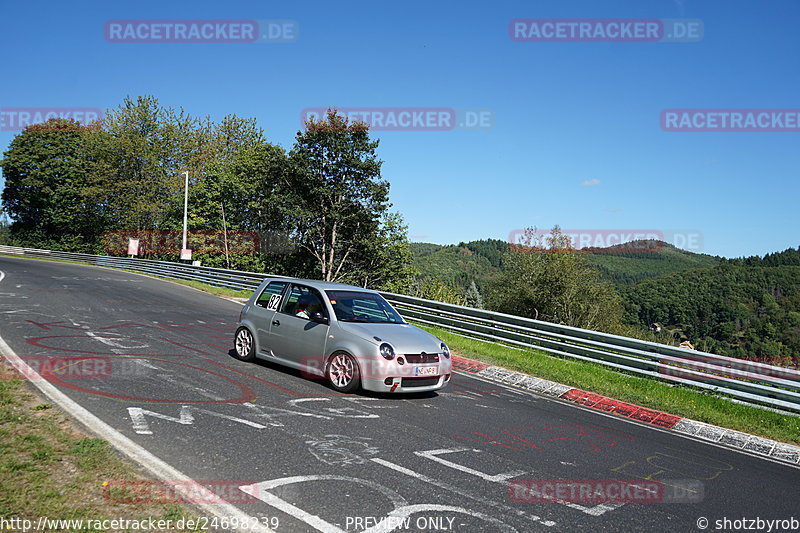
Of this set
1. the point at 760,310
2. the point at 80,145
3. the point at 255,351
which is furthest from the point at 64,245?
the point at 760,310

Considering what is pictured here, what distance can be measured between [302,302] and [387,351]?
6.75 ft

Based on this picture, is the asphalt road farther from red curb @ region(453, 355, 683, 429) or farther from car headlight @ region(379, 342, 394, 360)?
car headlight @ region(379, 342, 394, 360)

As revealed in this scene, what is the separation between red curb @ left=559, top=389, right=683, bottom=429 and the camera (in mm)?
8719

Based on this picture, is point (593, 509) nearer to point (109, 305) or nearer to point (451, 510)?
point (451, 510)

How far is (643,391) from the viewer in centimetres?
1054

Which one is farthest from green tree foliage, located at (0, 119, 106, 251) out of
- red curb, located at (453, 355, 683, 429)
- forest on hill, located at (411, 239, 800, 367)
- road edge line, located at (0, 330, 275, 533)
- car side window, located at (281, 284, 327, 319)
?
red curb, located at (453, 355, 683, 429)

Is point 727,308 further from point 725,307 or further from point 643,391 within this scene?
point 643,391

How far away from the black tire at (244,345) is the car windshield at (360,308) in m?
1.81

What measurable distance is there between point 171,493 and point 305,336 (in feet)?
15.2

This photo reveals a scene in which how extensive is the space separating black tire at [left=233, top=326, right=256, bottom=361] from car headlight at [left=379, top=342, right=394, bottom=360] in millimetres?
2895

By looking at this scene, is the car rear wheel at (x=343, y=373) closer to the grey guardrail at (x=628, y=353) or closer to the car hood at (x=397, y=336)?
the car hood at (x=397, y=336)

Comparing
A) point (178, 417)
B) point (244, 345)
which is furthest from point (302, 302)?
point (178, 417)

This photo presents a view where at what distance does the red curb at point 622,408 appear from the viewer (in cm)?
872

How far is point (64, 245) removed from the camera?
59.9 meters
